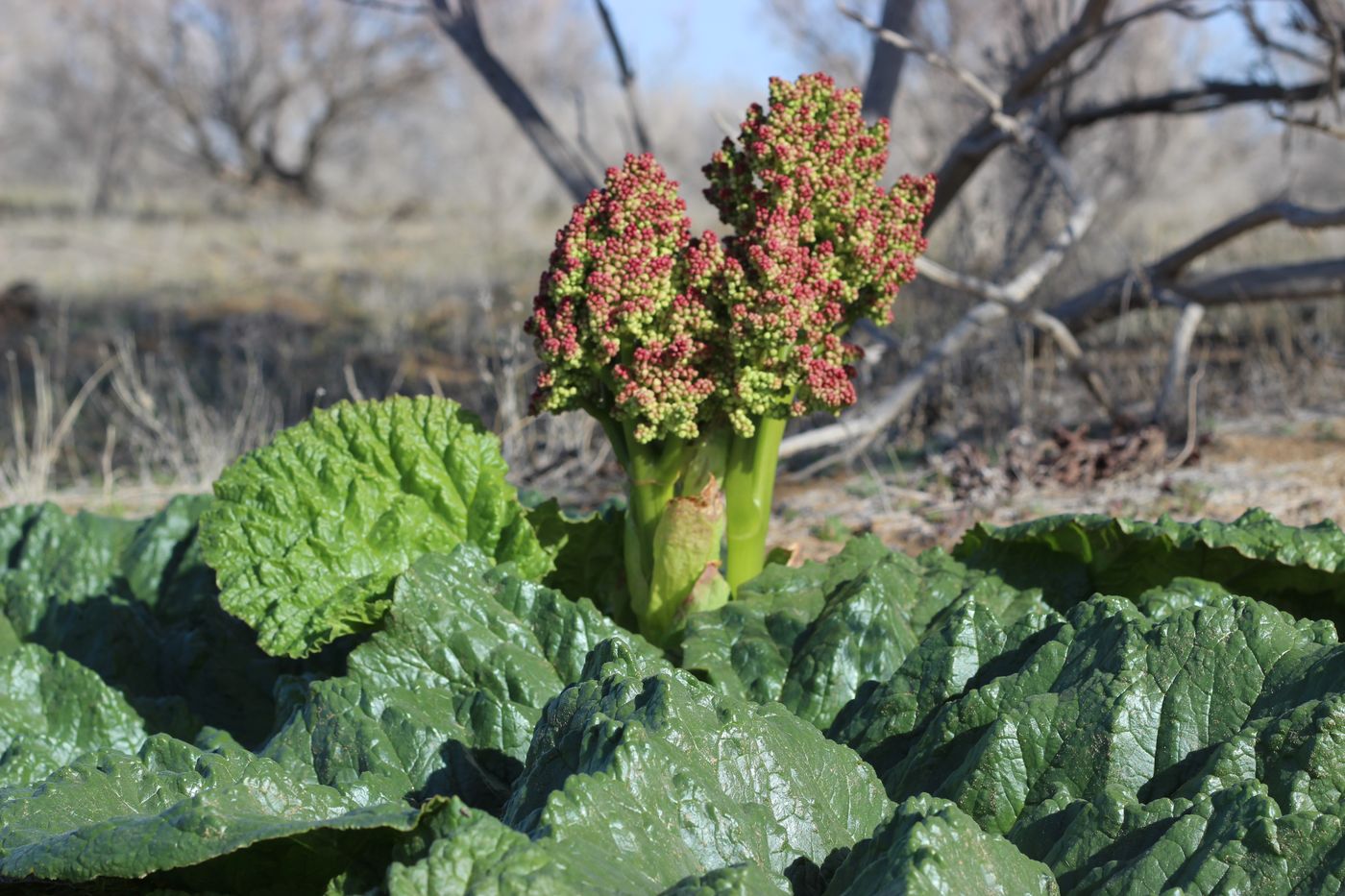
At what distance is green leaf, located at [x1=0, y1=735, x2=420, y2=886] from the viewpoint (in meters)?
1.66

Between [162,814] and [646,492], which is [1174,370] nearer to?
[646,492]

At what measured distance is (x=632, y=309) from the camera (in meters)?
2.48

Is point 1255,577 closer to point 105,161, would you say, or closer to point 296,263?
point 296,263

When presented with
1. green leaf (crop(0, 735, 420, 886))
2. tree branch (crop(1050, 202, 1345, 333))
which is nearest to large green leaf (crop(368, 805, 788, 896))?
green leaf (crop(0, 735, 420, 886))

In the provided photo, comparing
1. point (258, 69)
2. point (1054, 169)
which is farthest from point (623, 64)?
point (258, 69)

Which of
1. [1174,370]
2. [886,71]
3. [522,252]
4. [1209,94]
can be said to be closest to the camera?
[1174,370]

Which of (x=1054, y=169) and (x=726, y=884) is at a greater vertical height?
(x=1054, y=169)

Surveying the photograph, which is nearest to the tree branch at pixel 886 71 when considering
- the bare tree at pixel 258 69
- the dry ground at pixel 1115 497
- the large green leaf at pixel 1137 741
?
the dry ground at pixel 1115 497

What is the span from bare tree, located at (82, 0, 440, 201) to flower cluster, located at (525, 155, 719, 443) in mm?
21656

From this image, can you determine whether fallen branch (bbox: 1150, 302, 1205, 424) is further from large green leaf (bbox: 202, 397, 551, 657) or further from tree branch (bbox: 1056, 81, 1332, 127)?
A: large green leaf (bbox: 202, 397, 551, 657)

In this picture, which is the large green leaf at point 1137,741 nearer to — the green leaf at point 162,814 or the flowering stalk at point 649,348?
the flowering stalk at point 649,348

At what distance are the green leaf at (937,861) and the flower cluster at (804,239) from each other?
105 cm

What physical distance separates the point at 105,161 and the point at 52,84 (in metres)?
4.63

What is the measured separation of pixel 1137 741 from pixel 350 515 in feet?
5.37
